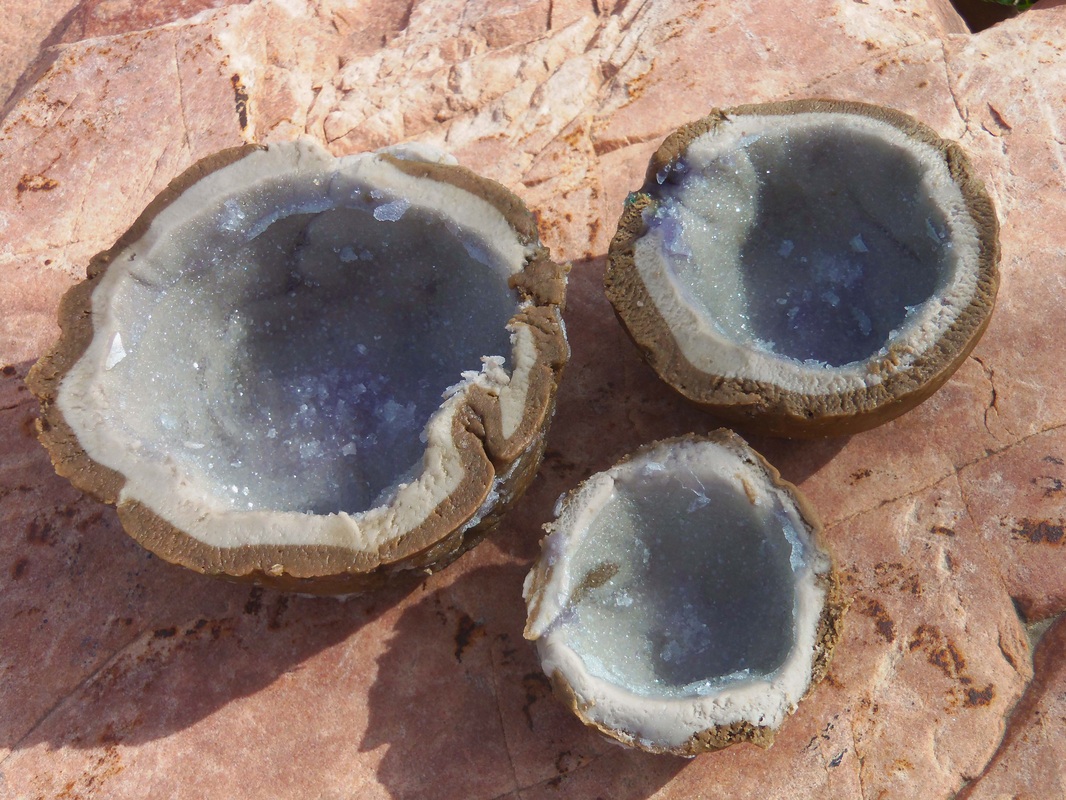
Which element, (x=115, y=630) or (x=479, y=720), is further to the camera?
(x=115, y=630)

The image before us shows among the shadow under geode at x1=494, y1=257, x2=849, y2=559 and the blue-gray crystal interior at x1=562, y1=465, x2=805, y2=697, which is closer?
the blue-gray crystal interior at x1=562, y1=465, x2=805, y2=697

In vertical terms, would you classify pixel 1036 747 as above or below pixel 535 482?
below

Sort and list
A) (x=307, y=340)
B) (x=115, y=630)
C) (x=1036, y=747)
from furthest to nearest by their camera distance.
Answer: (x=307, y=340) → (x=115, y=630) → (x=1036, y=747)

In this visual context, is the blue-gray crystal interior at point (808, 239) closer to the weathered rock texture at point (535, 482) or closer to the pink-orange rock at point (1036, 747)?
the weathered rock texture at point (535, 482)

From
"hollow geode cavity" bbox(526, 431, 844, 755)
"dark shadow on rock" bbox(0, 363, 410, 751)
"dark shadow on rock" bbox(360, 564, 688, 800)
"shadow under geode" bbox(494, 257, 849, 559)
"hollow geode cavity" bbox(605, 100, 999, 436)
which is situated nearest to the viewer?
"hollow geode cavity" bbox(526, 431, 844, 755)

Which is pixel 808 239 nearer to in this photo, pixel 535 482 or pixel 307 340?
pixel 535 482

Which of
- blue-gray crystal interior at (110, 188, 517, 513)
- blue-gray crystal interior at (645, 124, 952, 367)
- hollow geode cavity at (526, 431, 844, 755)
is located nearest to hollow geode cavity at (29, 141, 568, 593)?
blue-gray crystal interior at (110, 188, 517, 513)

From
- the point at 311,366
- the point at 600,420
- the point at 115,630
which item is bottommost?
the point at 115,630

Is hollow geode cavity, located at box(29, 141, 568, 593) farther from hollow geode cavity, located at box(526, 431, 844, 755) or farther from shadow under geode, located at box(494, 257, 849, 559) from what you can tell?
shadow under geode, located at box(494, 257, 849, 559)

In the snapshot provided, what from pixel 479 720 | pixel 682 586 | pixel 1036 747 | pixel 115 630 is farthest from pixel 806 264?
pixel 115 630
